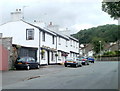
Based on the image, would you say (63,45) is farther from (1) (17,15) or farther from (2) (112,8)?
(2) (112,8)

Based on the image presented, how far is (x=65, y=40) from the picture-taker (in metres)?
48.2

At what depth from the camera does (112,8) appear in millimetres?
11578

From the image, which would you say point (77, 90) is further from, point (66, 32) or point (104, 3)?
point (66, 32)

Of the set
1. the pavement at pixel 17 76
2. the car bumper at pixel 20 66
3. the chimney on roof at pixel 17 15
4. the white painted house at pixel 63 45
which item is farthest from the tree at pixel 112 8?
the white painted house at pixel 63 45

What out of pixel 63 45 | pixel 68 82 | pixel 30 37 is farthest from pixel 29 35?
pixel 68 82

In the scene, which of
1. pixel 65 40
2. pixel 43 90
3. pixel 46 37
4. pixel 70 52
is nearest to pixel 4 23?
pixel 46 37

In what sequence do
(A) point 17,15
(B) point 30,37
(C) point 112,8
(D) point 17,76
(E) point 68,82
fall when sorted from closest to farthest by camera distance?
(C) point 112,8
(E) point 68,82
(D) point 17,76
(B) point 30,37
(A) point 17,15

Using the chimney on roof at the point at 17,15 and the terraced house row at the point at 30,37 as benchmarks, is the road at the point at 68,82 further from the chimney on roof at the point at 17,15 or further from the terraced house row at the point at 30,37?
the chimney on roof at the point at 17,15

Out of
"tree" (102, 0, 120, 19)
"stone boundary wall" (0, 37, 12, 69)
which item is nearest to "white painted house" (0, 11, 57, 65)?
"stone boundary wall" (0, 37, 12, 69)

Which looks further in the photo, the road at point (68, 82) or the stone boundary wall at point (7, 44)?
the stone boundary wall at point (7, 44)

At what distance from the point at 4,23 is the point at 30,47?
7241 mm

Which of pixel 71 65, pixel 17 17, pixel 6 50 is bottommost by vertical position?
pixel 71 65

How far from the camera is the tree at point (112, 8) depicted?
1124 cm

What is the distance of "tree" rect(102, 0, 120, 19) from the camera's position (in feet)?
36.9
